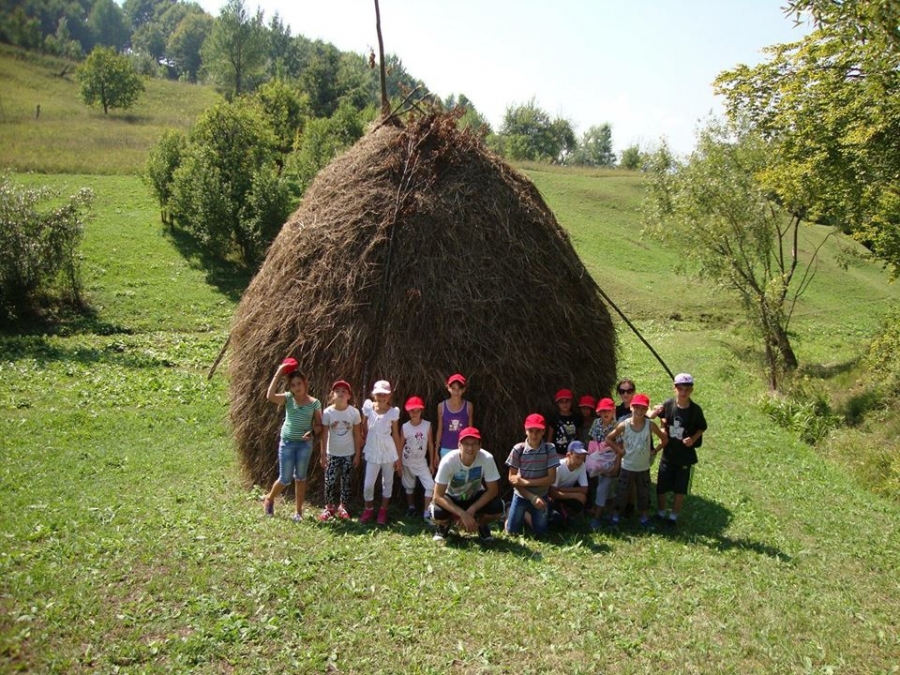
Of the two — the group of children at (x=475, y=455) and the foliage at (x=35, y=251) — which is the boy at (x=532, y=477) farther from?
the foliage at (x=35, y=251)

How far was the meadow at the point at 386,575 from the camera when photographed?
18.2 feet

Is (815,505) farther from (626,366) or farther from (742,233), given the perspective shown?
(742,233)

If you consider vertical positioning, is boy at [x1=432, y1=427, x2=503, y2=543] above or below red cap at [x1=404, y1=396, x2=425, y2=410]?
below

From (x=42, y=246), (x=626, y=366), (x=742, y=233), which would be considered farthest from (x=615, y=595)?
(x=42, y=246)

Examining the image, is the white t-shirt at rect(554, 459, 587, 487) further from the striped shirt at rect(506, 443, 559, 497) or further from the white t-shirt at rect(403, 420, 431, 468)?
the white t-shirt at rect(403, 420, 431, 468)

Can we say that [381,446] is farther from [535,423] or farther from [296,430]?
[535,423]

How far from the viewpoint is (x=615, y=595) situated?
667cm

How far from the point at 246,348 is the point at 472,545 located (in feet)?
15.1

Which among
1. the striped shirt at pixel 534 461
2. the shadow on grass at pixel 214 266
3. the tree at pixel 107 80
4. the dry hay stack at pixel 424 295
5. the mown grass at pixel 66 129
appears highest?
the tree at pixel 107 80

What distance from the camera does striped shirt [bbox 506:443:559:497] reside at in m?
8.05

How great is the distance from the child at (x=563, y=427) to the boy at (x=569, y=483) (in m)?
0.29

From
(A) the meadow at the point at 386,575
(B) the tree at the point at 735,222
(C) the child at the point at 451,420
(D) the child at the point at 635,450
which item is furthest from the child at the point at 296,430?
(B) the tree at the point at 735,222

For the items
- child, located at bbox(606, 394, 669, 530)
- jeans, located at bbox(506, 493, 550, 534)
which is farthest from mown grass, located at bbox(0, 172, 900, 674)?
child, located at bbox(606, 394, 669, 530)

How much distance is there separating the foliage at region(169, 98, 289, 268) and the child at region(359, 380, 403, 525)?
2140 cm
